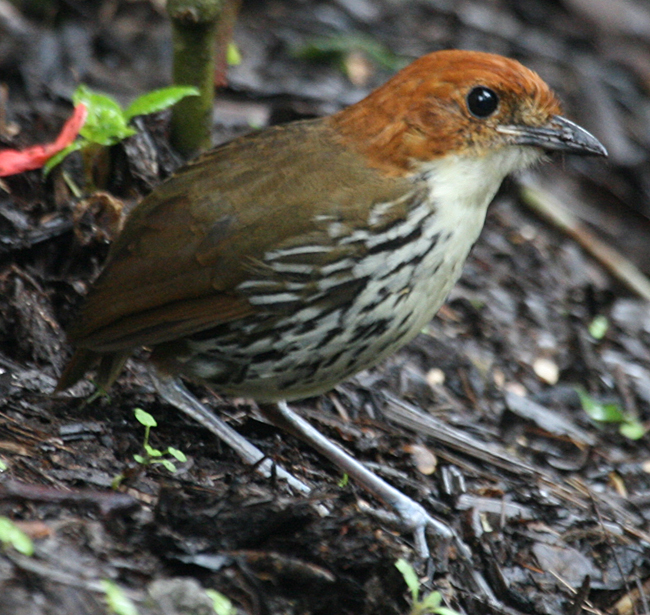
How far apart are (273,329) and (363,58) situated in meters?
3.90

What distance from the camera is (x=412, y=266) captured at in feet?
12.3

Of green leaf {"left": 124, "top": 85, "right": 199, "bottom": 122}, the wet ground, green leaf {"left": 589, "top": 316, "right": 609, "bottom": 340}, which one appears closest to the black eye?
the wet ground

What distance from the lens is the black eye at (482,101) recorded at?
3812 mm

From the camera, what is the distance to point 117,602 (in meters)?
2.68

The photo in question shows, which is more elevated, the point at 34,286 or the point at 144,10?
the point at 144,10

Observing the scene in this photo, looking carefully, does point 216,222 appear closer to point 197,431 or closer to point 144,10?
point 197,431

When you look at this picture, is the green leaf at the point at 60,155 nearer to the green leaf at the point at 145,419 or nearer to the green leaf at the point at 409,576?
the green leaf at the point at 145,419

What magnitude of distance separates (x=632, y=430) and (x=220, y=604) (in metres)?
2.99

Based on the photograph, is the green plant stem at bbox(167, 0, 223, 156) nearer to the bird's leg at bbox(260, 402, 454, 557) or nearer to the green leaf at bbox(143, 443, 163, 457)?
the bird's leg at bbox(260, 402, 454, 557)

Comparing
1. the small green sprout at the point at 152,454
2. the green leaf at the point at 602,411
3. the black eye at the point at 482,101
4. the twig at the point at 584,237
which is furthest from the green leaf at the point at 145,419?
the twig at the point at 584,237

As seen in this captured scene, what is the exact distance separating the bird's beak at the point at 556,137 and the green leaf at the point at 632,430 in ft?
5.77

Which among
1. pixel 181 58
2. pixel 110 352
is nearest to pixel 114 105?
pixel 181 58

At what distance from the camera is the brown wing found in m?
3.82

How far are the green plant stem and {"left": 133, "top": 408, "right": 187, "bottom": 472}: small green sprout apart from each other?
1713mm
